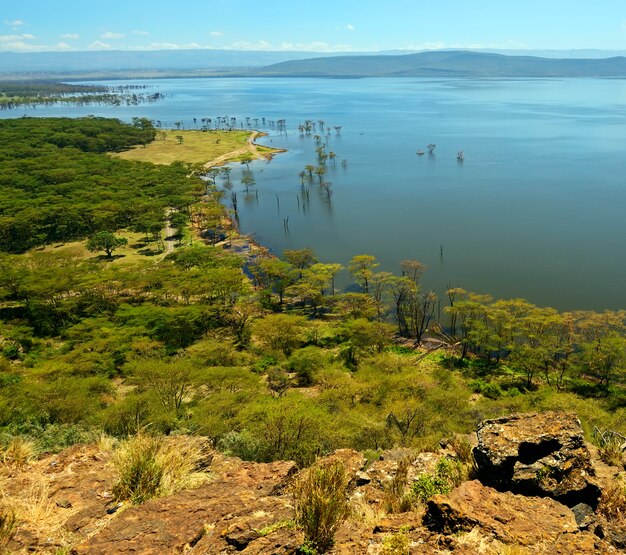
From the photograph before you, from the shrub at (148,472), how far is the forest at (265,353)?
3.02m

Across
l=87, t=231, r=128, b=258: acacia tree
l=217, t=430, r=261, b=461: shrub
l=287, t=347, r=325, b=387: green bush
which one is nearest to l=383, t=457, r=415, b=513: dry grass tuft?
l=217, t=430, r=261, b=461: shrub

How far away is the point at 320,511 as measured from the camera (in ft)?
19.5

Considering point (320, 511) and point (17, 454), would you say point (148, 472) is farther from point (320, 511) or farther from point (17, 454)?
point (17, 454)

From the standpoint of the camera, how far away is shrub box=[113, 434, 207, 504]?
754 centimetres

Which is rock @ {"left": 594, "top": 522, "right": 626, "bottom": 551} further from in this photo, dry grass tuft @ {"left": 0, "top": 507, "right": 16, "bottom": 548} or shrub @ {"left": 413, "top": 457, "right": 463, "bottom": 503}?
dry grass tuft @ {"left": 0, "top": 507, "right": 16, "bottom": 548}

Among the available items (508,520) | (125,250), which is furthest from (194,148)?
(508,520)

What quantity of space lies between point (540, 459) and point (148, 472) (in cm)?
700

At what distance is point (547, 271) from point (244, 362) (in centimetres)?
2951

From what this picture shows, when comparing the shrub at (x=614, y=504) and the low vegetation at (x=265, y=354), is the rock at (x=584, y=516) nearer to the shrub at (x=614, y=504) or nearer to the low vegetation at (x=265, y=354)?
the shrub at (x=614, y=504)

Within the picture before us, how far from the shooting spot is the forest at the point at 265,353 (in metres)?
17.0

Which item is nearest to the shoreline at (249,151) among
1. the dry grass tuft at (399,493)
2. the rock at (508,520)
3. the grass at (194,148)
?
the grass at (194,148)

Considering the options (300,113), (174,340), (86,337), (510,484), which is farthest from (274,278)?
(300,113)

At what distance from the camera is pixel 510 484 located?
7.61m

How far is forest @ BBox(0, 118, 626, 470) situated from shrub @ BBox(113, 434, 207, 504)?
3.02 metres
